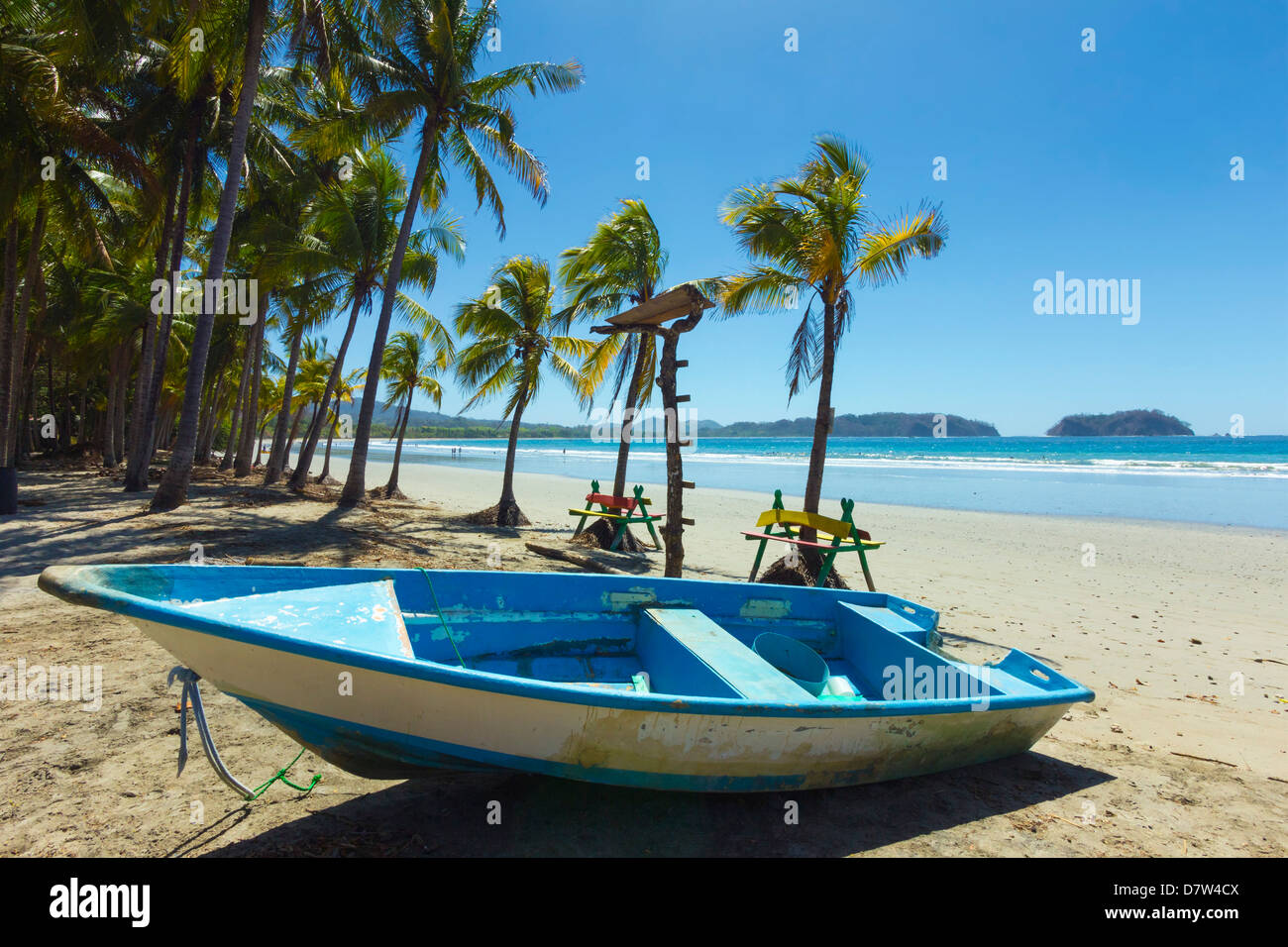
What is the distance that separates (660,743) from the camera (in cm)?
287

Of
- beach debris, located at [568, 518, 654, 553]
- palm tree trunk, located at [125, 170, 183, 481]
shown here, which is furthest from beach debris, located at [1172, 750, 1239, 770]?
palm tree trunk, located at [125, 170, 183, 481]

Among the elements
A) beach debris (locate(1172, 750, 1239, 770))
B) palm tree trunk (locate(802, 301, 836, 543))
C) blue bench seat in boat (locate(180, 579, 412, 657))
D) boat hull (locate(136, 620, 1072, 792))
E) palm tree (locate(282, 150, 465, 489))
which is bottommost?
beach debris (locate(1172, 750, 1239, 770))

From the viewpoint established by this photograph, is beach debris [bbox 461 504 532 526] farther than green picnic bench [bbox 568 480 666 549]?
Yes

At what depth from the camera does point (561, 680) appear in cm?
436

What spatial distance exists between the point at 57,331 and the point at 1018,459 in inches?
2359

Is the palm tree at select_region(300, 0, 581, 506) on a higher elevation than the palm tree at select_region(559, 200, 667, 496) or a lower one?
higher

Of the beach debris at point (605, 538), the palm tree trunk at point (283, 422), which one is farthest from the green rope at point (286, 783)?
the palm tree trunk at point (283, 422)

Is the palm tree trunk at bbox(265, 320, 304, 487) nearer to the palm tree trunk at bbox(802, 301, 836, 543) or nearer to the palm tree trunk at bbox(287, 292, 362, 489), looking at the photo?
the palm tree trunk at bbox(287, 292, 362, 489)

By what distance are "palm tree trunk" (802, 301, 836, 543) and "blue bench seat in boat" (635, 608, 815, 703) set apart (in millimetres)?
4638

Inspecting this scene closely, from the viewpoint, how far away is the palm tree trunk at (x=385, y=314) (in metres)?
12.8

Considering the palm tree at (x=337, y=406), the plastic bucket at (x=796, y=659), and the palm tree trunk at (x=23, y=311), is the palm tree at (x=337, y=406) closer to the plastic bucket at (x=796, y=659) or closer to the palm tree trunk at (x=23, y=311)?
the palm tree trunk at (x=23, y=311)

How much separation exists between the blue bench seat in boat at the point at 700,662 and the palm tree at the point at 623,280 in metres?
7.96

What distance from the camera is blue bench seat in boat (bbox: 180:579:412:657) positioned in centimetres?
293
